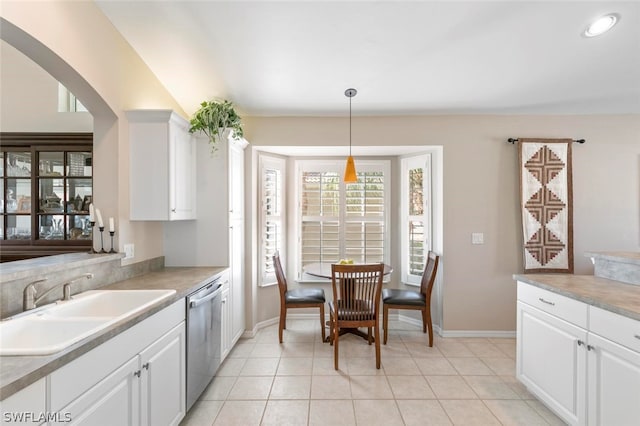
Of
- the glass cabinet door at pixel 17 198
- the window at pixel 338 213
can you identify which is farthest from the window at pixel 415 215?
the glass cabinet door at pixel 17 198

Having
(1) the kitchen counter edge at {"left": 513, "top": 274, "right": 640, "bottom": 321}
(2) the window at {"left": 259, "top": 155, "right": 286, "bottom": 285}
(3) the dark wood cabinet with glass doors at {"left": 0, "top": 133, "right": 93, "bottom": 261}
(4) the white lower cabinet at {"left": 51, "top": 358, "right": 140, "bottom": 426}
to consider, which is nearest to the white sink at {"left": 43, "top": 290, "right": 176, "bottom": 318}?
(4) the white lower cabinet at {"left": 51, "top": 358, "right": 140, "bottom": 426}

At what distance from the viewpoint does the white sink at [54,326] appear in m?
1.18

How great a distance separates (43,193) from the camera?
3.64 m

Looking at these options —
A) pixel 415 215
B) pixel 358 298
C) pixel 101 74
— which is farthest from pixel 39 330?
pixel 415 215

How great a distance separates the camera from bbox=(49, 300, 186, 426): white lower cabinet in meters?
1.16

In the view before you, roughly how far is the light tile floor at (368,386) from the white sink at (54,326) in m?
1.08

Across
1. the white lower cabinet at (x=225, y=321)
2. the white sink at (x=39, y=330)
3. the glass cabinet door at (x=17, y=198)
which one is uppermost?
the glass cabinet door at (x=17, y=198)

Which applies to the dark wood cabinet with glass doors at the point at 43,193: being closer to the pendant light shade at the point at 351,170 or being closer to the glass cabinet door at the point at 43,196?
the glass cabinet door at the point at 43,196

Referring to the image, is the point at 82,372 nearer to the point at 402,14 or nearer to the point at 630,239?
the point at 402,14

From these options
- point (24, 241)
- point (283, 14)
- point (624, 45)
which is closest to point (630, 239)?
point (624, 45)

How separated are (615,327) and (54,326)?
2938 mm

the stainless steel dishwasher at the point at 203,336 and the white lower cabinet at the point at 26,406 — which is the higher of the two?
the white lower cabinet at the point at 26,406

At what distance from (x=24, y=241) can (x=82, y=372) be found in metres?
3.59

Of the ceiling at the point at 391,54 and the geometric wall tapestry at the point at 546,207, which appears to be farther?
the geometric wall tapestry at the point at 546,207
